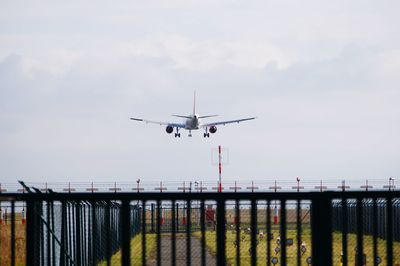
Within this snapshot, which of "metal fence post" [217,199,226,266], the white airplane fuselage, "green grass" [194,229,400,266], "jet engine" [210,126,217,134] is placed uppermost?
the white airplane fuselage

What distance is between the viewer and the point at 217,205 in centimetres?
1470

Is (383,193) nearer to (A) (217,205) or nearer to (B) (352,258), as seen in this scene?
(A) (217,205)

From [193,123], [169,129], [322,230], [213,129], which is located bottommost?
[322,230]

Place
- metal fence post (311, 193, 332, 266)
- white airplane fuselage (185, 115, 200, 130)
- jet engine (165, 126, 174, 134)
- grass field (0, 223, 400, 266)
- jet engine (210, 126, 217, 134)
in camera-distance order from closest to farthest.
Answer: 1. metal fence post (311, 193, 332, 266)
2. grass field (0, 223, 400, 266)
3. jet engine (210, 126, 217, 134)
4. white airplane fuselage (185, 115, 200, 130)
5. jet engine (165, 126, 174, 134)

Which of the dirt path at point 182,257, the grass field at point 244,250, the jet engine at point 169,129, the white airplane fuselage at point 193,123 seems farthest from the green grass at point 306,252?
the jet engine at point 169,129

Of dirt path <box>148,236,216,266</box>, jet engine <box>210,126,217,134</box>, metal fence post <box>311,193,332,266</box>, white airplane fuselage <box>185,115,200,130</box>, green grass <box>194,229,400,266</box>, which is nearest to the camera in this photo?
metal fence post <box>311,193,332,266</box>

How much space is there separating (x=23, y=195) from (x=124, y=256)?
1.80 m

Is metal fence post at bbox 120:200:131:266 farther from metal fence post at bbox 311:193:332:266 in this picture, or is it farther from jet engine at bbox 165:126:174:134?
jet engine at bbox 165:126:174:134

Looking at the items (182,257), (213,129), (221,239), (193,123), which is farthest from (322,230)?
(193,123)

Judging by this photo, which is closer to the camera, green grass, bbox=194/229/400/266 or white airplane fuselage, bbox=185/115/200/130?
green grass, bbox=194/229/400/266

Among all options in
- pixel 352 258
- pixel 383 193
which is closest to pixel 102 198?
pixel 383 193

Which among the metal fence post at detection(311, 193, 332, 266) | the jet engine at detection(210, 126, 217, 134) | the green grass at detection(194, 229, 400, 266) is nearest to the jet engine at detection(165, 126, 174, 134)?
the jet engine at detection(210, 126, 217, 134)

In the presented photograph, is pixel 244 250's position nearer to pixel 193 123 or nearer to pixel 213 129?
pixel 213 129

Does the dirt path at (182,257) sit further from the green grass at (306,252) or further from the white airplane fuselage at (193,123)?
the white airplane fuselage at (193,123)
